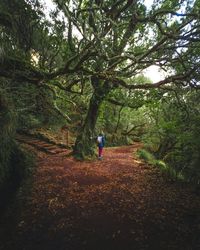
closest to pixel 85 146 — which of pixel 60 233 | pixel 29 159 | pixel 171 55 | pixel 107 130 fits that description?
pixel 29 159

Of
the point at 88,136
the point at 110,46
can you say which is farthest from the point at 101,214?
the point at 88,136

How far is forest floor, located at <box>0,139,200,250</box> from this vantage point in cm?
473

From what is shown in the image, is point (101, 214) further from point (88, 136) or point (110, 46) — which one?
point (88, 136)

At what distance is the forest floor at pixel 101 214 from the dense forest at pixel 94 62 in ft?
4.79

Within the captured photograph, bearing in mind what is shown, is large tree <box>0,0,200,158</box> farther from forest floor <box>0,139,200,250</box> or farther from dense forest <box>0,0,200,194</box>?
forest floor <box>0,139,200,250</box>

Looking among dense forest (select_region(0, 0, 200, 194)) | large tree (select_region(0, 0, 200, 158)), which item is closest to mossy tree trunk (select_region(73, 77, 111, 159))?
dense forest (select_region(0, 0, 200, 194))

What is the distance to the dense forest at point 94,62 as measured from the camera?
220 inches

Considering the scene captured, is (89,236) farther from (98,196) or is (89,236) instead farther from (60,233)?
(98,196)

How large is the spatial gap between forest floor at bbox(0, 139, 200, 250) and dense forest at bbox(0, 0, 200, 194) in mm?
1460

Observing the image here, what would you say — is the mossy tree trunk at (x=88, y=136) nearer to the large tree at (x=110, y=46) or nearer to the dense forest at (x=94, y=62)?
the dense forest at (x=94, y=62)

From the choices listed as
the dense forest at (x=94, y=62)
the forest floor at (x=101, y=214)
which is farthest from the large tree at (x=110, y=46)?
the forest floor at (x=101, y=214)

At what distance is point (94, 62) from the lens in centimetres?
908

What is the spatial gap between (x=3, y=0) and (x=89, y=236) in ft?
20.0

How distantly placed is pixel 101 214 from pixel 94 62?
567 centimetres
